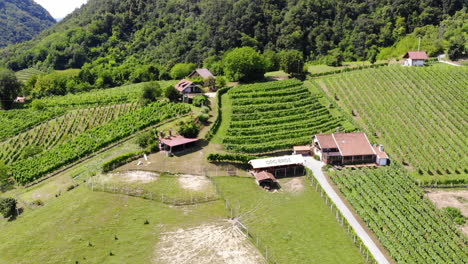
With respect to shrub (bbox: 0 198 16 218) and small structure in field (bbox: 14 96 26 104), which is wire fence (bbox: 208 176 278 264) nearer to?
shrub (bbox: 0 198 16 218)

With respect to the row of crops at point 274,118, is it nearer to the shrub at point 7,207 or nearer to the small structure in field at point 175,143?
the small structure in field at point 175,143

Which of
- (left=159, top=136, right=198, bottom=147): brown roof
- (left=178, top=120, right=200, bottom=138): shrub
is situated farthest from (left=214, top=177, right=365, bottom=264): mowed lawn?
(left=178, top=120, right=200, bottom=138): shrub

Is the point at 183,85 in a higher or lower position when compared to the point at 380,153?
higher

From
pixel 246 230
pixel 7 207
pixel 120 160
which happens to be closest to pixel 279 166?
pixel 246 230

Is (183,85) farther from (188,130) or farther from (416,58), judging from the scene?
(416,58)

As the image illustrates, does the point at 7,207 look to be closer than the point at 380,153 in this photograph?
Yes

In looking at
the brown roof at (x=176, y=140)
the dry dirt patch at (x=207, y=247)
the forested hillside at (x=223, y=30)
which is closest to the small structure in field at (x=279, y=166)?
the brown roof at (x=176, y=140)

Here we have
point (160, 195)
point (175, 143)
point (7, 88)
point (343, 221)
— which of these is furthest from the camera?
point (7, 88)
